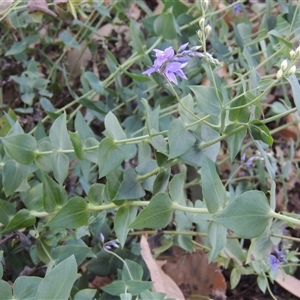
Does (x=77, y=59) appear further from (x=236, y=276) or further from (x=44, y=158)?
(x=236, y=276)

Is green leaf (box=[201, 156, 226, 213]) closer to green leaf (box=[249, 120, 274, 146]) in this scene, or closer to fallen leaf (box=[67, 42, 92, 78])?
green leaf (box=[249, 120, 274, 146])

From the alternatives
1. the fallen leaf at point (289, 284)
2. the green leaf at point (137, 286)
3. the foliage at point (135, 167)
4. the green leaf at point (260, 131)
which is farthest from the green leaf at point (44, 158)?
the fallen leaf at point (289, 284)

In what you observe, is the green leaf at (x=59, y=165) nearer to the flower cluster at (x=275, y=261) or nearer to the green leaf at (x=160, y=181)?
the green leaf at (x=160, y=181)

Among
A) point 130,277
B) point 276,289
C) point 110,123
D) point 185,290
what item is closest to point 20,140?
point 110,123

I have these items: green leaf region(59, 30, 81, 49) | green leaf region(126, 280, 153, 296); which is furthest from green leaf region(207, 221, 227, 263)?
green leaf region(59, 30, 81, 49)

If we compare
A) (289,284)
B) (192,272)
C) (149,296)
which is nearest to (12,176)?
(149,296)

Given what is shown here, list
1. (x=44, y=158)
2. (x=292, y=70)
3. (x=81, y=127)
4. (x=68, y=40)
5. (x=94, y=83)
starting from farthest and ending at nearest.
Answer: (x=68, y=40)
(x=94, y=83)
(x=81, y=127)
(x=44, y=158)
(x=292, y=70)

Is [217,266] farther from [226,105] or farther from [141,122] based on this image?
[226,105]

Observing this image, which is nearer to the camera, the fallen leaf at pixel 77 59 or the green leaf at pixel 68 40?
the green leaf at pixel 68 40
